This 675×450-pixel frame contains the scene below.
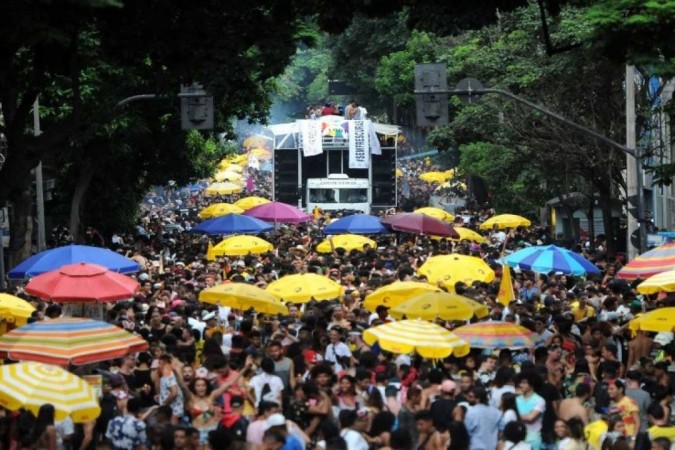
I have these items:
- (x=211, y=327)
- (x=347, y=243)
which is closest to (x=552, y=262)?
(x=211, y=327)

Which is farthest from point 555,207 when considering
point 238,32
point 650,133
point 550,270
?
point 238,32

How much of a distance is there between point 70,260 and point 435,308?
5.93m

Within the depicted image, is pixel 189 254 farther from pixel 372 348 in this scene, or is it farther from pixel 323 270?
pixel 372 348

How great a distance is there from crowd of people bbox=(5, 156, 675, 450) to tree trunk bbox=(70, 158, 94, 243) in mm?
16366

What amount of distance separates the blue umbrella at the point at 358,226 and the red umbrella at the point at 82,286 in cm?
1543

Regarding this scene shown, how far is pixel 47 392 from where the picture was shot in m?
13.3

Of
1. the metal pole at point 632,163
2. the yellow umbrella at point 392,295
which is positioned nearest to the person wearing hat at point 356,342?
the yellow umbrella at point 392,295

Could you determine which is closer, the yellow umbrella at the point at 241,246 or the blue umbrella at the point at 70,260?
the blue umbrella at the point at 70,260

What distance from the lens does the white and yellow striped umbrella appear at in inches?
518

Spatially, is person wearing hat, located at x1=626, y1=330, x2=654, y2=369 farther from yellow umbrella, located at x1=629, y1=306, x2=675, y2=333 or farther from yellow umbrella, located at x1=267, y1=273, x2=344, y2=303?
yellow umbrella, located at x1=267, y1=273, x2=344, y2=303

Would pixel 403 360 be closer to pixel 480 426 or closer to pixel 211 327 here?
pixel 211 327

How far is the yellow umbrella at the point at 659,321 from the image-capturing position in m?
17.5

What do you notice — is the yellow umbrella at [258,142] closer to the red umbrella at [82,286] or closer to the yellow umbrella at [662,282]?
the yellow umbrella at [662,282]

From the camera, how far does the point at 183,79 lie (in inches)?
803
